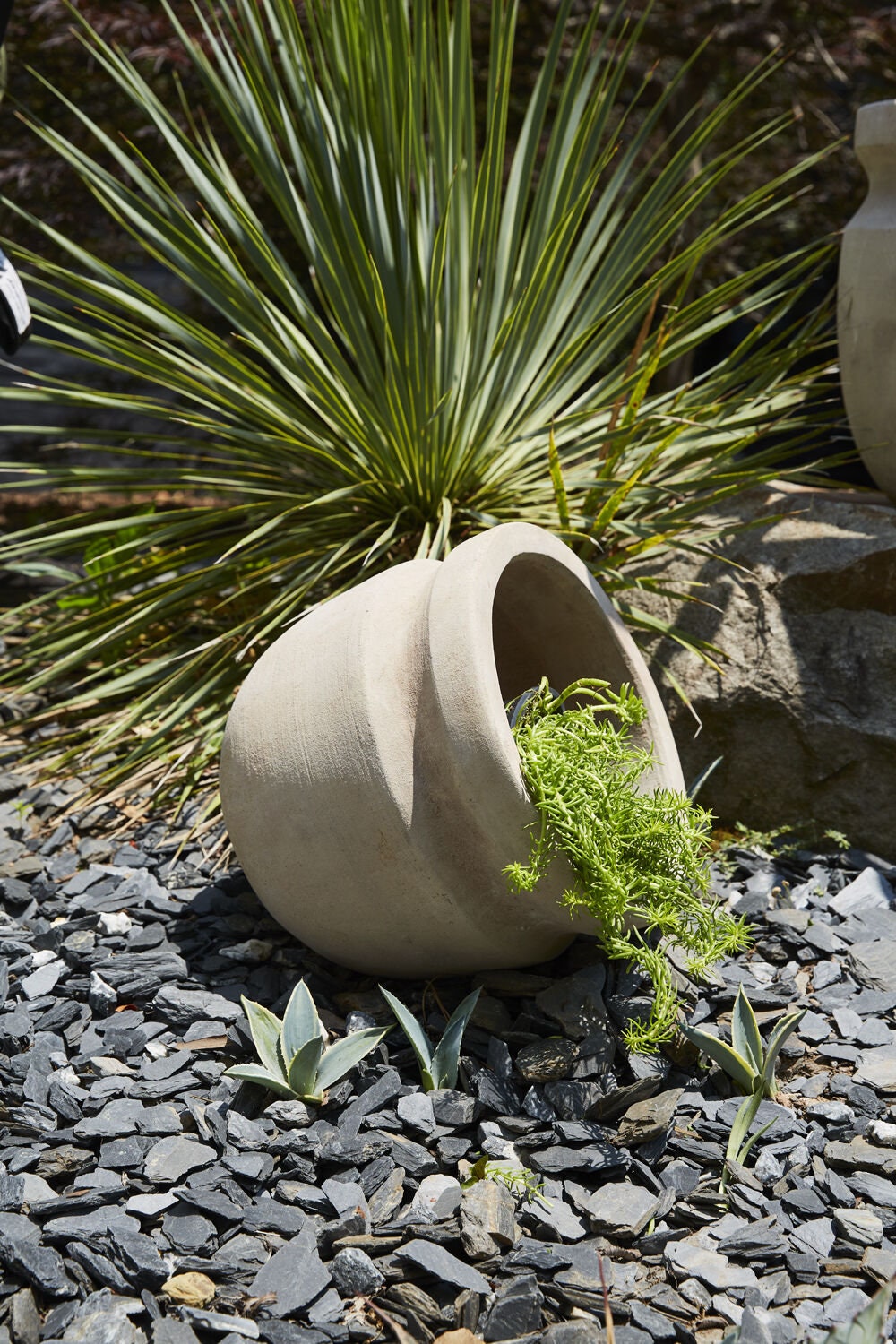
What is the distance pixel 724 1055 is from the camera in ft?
5.36

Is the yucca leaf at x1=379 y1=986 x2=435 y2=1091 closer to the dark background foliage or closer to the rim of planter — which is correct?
the rim of planter

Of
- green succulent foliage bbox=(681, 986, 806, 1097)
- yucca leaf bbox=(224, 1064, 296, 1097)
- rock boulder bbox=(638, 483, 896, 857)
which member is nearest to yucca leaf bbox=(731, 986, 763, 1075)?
green succulent foliage bbox=(681, 986, 806, 1097)

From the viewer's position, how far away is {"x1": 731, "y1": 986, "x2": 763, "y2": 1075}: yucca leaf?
5.41 feet

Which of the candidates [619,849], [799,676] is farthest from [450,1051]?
[799,676]

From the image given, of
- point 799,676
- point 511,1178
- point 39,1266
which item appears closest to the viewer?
point 39,1266

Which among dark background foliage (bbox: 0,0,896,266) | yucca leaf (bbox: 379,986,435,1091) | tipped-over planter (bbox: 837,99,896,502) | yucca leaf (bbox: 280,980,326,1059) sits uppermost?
dark background foliage (bbox: 0,0,896,266)

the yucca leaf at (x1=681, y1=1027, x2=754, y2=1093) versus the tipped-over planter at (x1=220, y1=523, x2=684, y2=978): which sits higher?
the tipped-over planter at (x1=220, y1=523, x2=684, y2=978)

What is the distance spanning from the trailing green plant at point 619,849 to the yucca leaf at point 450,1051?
0.21 meters

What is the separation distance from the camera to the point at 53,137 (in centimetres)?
257

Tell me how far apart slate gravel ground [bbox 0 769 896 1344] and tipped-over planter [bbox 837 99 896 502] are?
3.69 ft

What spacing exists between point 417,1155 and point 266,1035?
270 millimetres

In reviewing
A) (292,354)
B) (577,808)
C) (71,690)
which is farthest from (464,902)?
(71,690)

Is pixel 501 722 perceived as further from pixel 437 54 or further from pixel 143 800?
pixel 437 54

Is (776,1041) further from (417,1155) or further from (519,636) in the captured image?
(519,636)
